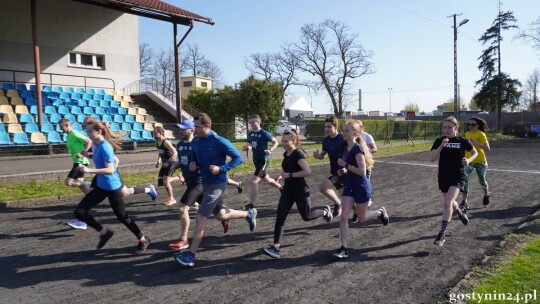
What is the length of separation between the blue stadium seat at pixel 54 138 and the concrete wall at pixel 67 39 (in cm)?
632

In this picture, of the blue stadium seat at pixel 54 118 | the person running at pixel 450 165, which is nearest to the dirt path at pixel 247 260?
the person running at pixel 450 165

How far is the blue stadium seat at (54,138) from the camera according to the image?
15495mm

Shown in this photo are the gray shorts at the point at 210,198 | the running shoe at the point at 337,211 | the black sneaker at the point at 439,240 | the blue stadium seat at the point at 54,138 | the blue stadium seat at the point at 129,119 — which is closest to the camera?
the gray shorts at the point at 210,198

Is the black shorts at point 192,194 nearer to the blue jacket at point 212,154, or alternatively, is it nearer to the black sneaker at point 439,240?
the blue jacket at point 212,154

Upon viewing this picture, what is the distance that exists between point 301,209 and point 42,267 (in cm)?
349

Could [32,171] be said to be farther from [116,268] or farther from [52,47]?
[52,47]

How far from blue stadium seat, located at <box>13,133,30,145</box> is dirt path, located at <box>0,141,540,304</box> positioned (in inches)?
271

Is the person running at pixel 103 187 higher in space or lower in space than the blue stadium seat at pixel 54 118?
lower

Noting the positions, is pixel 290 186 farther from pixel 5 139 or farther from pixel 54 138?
pixel 54 138

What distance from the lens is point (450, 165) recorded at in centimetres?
623

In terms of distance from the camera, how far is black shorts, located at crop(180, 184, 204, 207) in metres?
5.90

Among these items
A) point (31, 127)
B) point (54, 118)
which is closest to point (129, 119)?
point (54, 118)

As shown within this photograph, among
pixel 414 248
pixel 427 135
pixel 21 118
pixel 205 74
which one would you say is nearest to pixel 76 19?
pixel 21 118

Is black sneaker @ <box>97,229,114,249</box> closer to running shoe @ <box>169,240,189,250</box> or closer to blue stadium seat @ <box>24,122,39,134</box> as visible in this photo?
running shoe @ <box>169,240,189,250</box>
